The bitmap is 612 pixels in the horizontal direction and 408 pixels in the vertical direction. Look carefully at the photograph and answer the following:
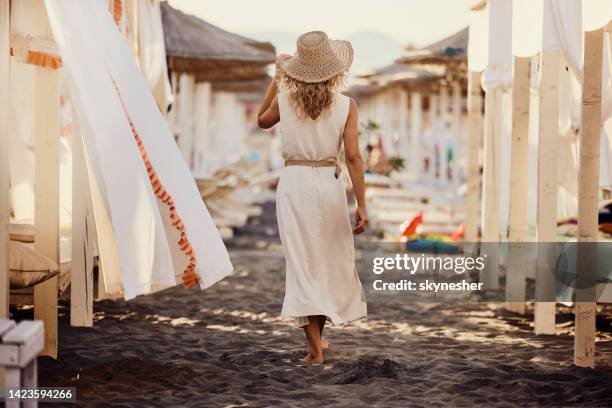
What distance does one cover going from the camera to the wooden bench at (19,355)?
3.34 metres

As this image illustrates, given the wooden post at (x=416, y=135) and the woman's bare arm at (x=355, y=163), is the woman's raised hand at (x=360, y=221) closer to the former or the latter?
the woman's bare arm at (x=355, y=163)

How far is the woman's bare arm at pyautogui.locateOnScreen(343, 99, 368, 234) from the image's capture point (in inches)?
208

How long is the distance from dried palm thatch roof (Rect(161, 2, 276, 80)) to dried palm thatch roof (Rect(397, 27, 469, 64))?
6.25ft

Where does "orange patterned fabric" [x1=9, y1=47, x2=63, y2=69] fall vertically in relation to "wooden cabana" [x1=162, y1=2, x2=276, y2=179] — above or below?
below

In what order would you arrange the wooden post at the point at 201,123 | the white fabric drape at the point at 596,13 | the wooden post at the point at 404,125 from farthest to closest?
Result: the wooden post at the point at 404,125 < the wooden post at the point at 201,123 < the white fabric drape at the point at 596,13

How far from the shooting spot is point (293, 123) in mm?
5289

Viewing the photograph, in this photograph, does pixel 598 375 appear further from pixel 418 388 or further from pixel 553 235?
pixel 553 235

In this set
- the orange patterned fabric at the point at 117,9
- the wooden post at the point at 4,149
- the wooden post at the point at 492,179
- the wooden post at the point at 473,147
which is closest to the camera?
the wooden post at the point at 4,149

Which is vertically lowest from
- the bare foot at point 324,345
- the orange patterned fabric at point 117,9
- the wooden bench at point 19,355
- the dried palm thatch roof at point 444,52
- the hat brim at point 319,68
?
the bare foot at point 324,345

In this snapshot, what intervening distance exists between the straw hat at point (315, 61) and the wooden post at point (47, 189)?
128 cm

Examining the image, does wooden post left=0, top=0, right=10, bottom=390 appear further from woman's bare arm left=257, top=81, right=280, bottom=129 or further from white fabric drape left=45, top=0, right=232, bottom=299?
woman's bare arm left=257, top=81, right=280, bottom=129

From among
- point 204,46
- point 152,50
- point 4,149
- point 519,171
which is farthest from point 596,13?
point 204,46

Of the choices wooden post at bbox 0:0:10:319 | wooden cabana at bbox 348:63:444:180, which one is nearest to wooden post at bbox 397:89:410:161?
wooden cabana at bbox 348:63:444:180

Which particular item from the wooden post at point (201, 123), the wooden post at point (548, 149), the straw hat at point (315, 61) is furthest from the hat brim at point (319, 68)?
the wooden post at point (201, 123)
